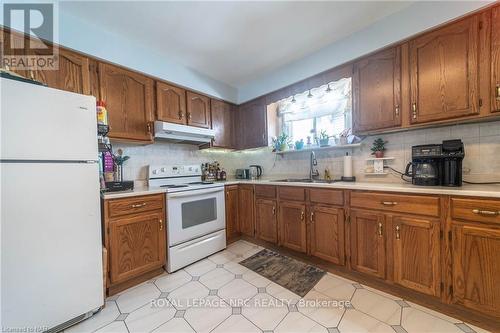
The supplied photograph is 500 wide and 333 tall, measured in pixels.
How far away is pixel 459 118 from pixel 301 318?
1915 mm

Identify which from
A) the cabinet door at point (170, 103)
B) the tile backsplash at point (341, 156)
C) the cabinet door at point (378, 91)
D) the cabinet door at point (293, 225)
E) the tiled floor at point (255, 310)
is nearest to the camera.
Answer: the tiled floor at point (255, 310)

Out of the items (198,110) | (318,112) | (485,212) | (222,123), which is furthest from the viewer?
(222,123)

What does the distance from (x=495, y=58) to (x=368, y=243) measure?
1.61 m

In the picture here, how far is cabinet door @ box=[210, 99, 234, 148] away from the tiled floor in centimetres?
192

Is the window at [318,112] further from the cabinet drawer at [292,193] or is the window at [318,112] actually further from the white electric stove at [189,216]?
the white electric stove at [189,216]

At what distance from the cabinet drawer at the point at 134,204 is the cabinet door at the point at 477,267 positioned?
2.41 meters

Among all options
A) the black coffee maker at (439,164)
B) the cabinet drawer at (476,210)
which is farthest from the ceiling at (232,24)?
the cabinet drawer at (476,210)

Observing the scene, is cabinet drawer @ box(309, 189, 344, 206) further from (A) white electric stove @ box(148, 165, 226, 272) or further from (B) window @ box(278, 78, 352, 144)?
(A) white electric stove @ box(148, 165, 226, 272)

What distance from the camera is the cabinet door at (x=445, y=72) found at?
1.41 meters

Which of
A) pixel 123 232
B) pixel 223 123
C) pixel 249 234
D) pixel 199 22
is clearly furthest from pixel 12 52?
pixel 249 234

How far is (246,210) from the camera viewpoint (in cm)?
271

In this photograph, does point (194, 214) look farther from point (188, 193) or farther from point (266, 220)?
point (266, 220)

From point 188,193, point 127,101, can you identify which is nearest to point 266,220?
point 188,193

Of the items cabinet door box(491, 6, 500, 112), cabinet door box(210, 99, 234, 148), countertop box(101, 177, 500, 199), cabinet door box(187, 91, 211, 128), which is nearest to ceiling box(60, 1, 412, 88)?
cabinet door box(187, 91, 211, 128)
